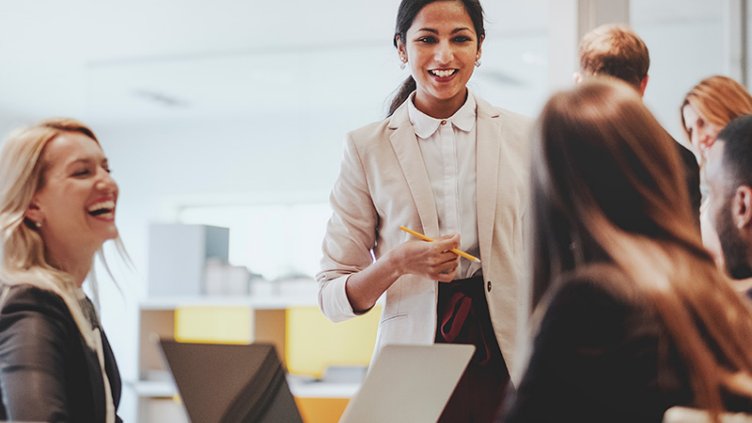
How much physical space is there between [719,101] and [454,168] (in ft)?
3.58

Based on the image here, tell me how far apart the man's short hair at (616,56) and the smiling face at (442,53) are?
287 mm

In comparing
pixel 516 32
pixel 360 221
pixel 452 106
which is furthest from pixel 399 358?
pixel 516 32

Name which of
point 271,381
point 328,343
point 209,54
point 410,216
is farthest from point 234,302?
point 271,381

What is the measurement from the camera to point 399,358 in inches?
65.2

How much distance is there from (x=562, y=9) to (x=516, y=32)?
8.89ft

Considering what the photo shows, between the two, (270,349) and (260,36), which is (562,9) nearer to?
(270,349)

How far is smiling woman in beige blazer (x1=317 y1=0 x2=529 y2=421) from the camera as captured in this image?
2141 mm

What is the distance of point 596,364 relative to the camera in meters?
1.17

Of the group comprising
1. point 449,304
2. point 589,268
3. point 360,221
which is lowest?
point 449,304

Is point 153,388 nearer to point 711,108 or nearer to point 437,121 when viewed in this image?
point 711,108

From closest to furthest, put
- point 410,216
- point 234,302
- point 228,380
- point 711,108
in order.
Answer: point 228,380 → point 410,216 → point 711,108 → point 234,302

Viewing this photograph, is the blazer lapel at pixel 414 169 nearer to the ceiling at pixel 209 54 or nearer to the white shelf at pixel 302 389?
the white shelf at pixel 302 389

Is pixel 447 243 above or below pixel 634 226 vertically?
below

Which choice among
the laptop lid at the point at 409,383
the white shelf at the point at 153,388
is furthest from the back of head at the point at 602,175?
the white shelf at the point at 153,388
